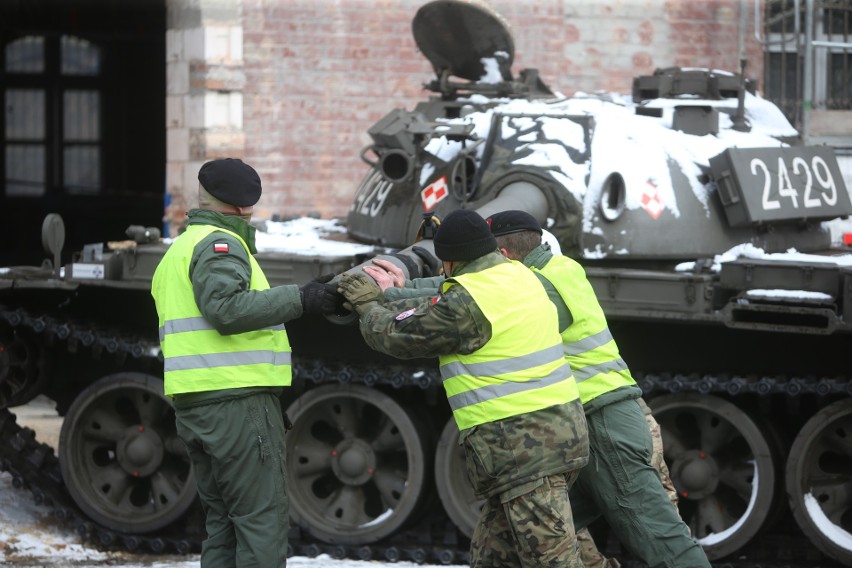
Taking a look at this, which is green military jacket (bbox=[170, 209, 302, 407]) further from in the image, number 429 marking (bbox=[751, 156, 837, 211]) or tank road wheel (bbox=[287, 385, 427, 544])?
number 429 marking (bbox=[751, 156, 837, 211])

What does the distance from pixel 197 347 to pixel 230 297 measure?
270 mm

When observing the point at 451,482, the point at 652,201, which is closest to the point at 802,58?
the point at 652,201

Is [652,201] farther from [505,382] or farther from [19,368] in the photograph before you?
[19,368]

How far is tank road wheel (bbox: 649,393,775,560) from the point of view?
796cm

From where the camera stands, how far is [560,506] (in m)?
5.33

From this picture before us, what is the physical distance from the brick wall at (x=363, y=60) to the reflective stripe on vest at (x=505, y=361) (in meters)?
8.78

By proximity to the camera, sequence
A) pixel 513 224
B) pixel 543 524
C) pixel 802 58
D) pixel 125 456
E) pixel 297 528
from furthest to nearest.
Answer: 1. pixel 802 58
2. pixel 125 456
3. pixel 297 528
4. pixel 513 224
5. pixel 543 524

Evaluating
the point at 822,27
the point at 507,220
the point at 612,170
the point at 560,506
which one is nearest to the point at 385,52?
the point at 822,27

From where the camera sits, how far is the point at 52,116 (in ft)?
71.3

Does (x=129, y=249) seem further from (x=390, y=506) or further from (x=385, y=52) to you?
(x=385, y=52)

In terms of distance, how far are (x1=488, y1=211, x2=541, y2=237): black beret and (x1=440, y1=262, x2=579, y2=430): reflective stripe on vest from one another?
56cm

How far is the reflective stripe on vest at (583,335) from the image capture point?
6.04 m

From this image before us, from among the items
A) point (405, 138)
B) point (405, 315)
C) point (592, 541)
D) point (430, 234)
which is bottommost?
point (592, 541)

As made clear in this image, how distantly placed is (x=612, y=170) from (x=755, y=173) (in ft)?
2.69
